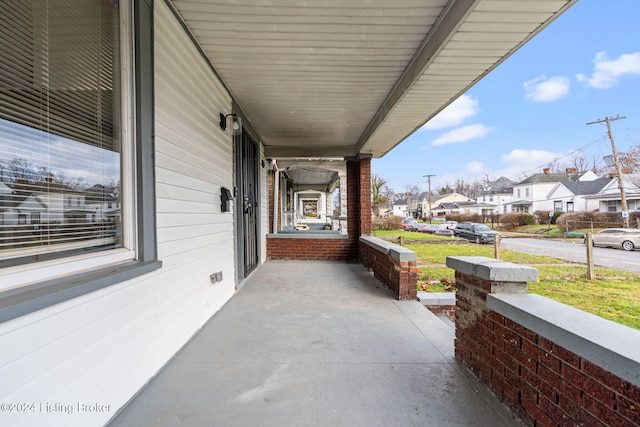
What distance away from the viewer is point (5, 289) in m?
1.14

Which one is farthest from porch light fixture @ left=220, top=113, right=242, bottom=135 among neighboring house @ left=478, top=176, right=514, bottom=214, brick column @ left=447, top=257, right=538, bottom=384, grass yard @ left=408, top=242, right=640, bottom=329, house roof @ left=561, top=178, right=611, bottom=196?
neighboring house @ left=478, top=176, right=514, bottom=214

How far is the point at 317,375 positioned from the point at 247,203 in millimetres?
3570

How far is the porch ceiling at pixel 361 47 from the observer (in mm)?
2215

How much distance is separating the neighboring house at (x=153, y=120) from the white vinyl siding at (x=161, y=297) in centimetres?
1

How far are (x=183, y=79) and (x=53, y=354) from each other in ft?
7.61

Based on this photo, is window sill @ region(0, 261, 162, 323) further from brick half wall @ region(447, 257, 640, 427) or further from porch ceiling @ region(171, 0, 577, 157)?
brick half wall @ region(447, 257, 640, 427)

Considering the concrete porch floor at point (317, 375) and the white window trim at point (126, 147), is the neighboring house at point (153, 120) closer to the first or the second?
the white window trim at point (126, 147)

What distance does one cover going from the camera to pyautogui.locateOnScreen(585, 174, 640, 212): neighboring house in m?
22.4

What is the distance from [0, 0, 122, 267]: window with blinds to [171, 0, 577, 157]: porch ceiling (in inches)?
39.6

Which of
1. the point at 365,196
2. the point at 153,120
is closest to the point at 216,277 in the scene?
the point at 153,120

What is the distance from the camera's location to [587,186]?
3020cm

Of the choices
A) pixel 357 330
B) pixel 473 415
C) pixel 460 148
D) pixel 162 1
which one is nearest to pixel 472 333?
pixel 473 415

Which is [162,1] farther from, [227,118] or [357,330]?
[357,330]

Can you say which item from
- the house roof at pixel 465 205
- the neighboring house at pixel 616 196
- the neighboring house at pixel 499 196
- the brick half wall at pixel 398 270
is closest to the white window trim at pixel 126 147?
the brick half wall at pixel 398 270
